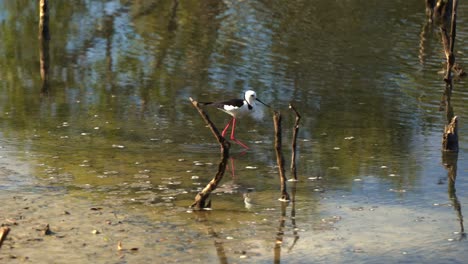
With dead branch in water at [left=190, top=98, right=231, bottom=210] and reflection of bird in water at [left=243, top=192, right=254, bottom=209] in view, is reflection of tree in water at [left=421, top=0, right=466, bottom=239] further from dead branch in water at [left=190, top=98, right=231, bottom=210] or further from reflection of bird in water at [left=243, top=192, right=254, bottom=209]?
dead branch in water at [left=190, top=98, right=231, bottom=210]

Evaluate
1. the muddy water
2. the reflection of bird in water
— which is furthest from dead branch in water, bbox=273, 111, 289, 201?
the reflection of bird in water

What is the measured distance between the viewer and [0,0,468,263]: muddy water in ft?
42.1

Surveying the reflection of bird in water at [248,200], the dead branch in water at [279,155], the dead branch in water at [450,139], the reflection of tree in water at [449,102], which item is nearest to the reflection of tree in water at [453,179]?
the reflection of tree in water at [449,102]

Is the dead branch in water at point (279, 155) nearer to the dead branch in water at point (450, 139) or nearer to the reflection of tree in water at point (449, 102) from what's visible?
the reflection of tree in water at point (449, 102)

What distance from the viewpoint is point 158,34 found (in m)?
31.2

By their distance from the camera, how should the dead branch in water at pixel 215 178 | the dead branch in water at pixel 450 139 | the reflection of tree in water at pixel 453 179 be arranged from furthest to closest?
the dead branch in water at pixel 450 139 < the reflection of tree in water at pixel 453 179 < the dead branch in water at pixel 215 178

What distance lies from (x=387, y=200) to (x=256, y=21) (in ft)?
63.0

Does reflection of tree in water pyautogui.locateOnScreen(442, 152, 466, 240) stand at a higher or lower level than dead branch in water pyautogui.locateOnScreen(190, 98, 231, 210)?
lower

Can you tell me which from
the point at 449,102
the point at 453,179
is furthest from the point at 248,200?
the point at 449,102

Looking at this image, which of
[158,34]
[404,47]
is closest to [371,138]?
[404,47]

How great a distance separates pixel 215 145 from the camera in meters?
18.2

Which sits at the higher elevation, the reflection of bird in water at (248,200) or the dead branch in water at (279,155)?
the dead branch in water at (279,155)

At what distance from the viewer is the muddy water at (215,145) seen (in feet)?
42.1

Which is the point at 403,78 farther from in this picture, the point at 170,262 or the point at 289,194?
the point at 170,262
